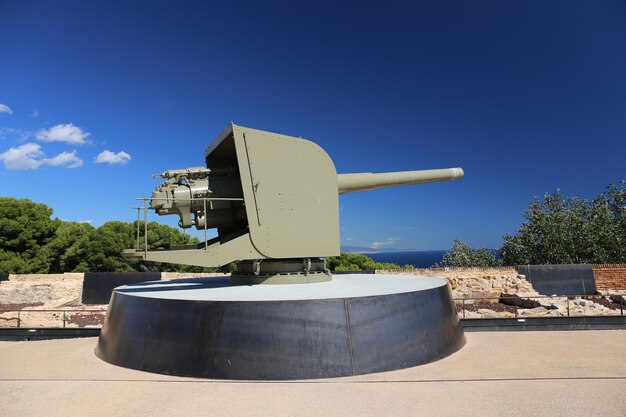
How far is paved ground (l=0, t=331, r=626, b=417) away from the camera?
4422 mm

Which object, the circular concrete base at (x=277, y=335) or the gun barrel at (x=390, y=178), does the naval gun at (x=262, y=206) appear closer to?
the gun barrel at (x=390, y=178)

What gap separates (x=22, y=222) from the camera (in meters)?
27.2

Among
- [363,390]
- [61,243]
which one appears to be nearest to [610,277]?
[363,390]

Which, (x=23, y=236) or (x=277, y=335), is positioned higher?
(x=23, y=236)

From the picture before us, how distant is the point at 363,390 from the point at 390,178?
17.8 feet

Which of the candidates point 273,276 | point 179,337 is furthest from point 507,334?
point 179,337

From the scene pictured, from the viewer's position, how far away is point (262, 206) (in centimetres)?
753

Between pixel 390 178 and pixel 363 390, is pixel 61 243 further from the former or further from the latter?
pixel 363 390

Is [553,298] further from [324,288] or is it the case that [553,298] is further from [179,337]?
[179,337]

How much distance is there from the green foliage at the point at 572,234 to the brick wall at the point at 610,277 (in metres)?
9.97

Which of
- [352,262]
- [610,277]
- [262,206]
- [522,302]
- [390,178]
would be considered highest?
[390,178]

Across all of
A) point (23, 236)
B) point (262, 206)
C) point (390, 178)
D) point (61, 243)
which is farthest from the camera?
point (61, 243)

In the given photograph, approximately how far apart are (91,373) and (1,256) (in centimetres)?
2475

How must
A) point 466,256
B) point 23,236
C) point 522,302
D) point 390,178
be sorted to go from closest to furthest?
point 390,178 → point 522,302 → point 23,236 → point 466,256
